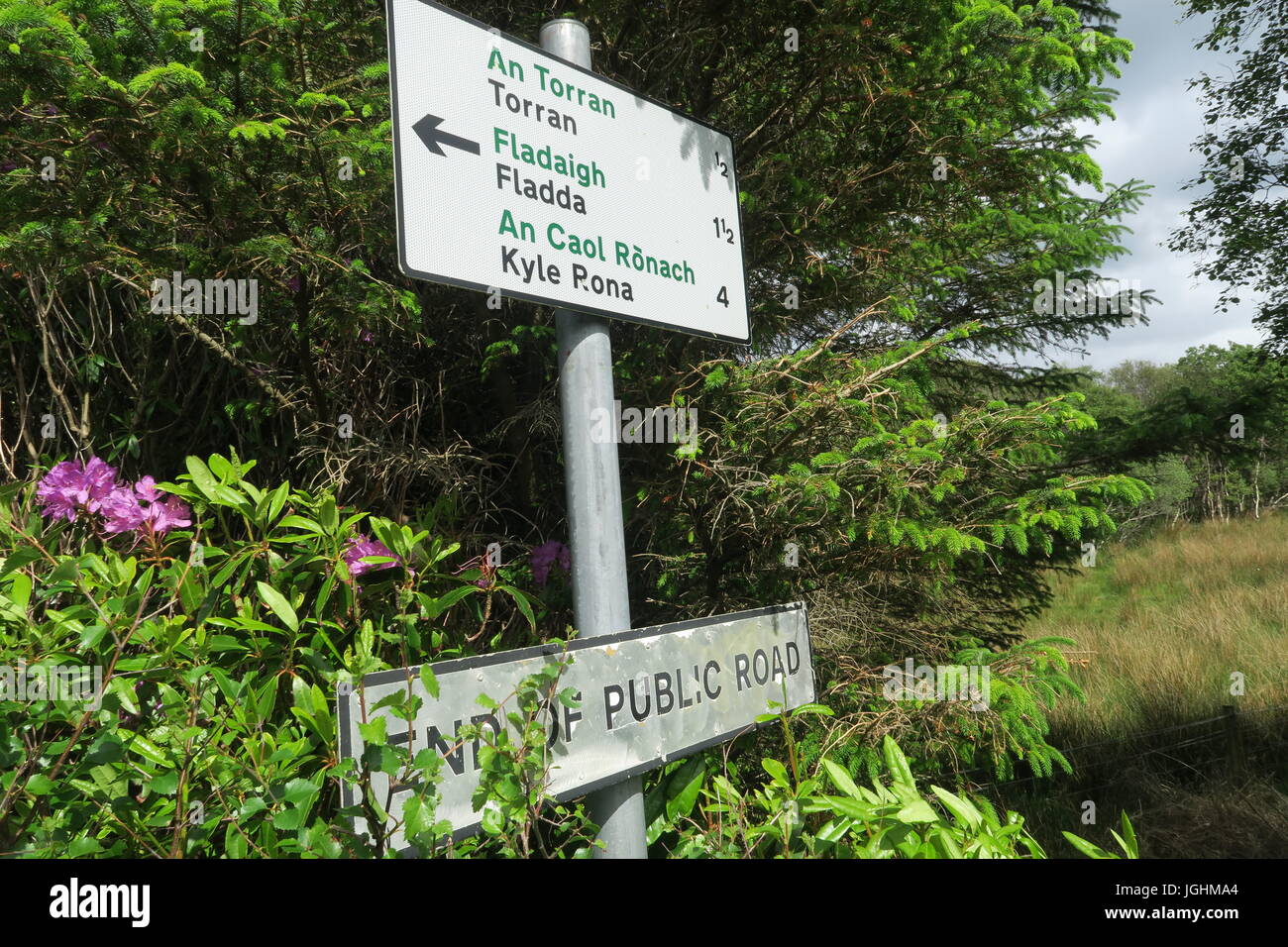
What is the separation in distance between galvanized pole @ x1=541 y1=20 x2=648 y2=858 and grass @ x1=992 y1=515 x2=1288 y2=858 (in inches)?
101

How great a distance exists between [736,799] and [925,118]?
8.53 ft

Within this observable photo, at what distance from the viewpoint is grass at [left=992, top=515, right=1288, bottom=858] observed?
4.39 meters

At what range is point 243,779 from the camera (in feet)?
4.99

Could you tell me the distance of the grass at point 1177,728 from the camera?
14.4 ft

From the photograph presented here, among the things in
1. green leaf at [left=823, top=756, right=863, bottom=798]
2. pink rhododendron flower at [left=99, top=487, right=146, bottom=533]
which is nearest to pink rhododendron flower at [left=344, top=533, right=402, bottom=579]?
pink rhododendron flower at [left=99, top=487, right=146, bottom=533]

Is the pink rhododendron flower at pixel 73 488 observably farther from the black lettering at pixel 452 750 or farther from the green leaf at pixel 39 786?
the black lettering at pixel 452 750

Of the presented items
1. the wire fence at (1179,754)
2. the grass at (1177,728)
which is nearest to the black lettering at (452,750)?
the grass at (1177,728)

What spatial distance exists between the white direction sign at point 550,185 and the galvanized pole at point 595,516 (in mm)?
90

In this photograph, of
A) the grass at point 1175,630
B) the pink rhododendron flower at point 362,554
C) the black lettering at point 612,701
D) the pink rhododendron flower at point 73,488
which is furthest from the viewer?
the grass at point 1175,630

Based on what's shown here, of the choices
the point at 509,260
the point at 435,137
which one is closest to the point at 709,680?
the point at 509,260

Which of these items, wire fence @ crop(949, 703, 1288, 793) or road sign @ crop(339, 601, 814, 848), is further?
wire fence @ crop(949, 703, 1288, 793)

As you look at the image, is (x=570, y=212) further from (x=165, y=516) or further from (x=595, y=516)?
(x=165, y=516)

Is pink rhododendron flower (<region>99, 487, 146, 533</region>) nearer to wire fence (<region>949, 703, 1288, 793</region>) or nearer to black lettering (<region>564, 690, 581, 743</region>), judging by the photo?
black lettering (<region>564, 690, 581, 743</region>)

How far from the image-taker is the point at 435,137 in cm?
135
